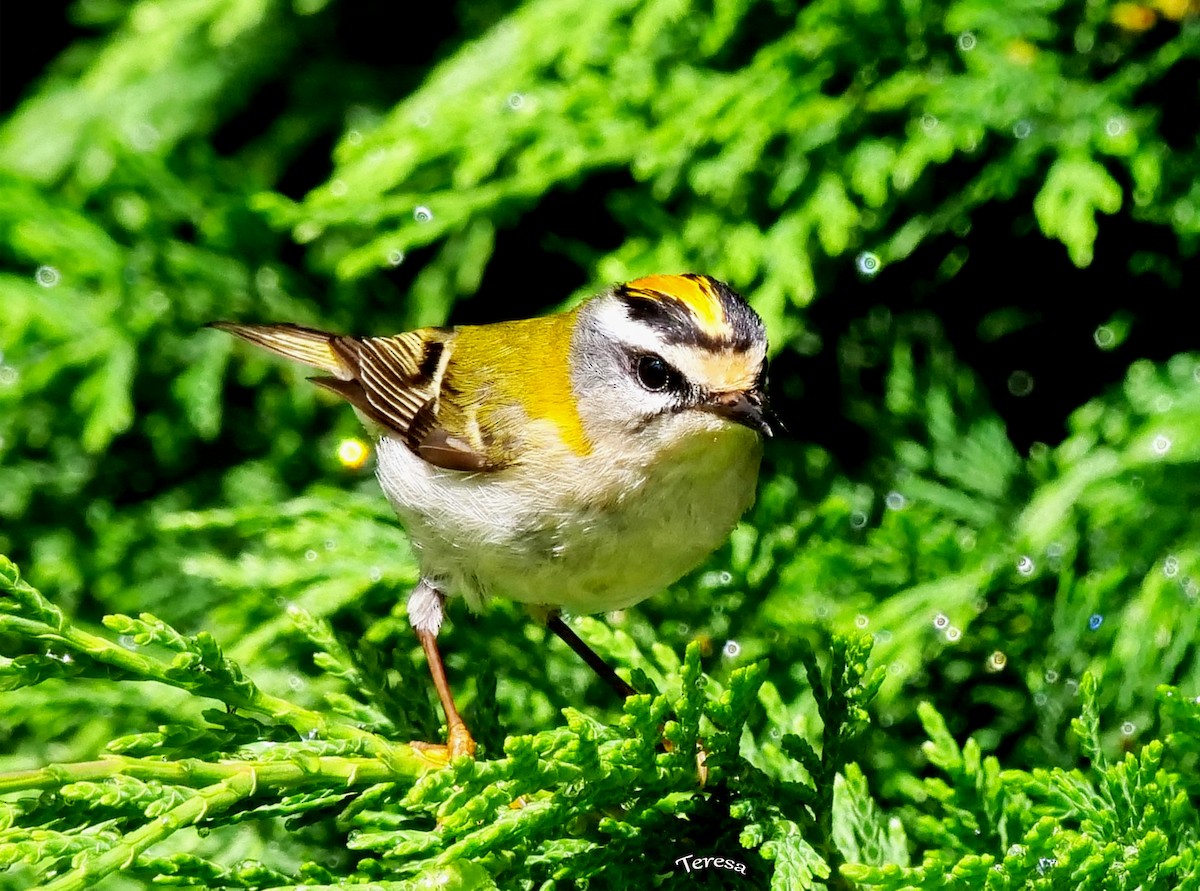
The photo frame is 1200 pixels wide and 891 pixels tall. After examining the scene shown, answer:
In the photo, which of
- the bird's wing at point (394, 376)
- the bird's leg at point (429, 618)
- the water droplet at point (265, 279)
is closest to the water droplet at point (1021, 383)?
the bird's wing at point (394, 376)

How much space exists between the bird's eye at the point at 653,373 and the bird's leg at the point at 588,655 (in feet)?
1.58

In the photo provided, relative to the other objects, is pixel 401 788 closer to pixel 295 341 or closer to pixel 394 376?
pixel 394 376

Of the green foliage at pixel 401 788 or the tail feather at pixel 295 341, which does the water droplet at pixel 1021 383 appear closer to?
the green foliage at pixel 401 788

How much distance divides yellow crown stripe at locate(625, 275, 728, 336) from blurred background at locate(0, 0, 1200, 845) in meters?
0.31

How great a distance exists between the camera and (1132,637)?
1823mm

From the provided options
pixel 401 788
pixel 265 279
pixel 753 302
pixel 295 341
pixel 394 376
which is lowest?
pixel 401 788

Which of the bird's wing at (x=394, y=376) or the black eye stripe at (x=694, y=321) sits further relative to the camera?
the bird's wing at (x=394, y=376)

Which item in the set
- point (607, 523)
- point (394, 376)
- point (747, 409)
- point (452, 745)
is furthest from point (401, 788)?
point (394, 376)

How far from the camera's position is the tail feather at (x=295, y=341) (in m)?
2.51

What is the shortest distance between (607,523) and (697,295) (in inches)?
13.7

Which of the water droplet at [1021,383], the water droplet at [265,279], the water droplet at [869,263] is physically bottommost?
the water droplet at [1021,383]

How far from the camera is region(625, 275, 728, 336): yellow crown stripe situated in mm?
1799

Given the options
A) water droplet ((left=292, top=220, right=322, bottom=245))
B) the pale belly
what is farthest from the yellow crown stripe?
water droplet ((left=292, top=220, right=322, bottom=245))

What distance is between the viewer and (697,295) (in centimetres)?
183
